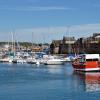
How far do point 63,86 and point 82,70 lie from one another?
1190 inches

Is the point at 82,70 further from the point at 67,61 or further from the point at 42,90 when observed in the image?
the point at 67,61

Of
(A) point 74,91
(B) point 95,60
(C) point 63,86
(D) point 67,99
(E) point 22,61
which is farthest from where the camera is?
(E) point 22,61

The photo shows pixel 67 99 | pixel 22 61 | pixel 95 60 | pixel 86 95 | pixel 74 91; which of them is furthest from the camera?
pixel 22 61

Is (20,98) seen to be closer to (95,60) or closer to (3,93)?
(3,93)

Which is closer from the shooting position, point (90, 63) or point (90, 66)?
point (90, 66)

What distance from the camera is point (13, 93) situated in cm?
5669

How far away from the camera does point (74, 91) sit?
195ft

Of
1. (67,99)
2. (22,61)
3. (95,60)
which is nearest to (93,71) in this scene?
(95,60)

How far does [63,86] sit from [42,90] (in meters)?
6.38

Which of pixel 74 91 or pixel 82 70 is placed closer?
pixel 74 91

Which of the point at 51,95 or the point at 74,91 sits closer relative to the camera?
the point at 51,95

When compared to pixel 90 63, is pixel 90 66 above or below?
below

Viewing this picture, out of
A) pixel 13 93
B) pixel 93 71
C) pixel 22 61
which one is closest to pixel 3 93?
pixel 13 93

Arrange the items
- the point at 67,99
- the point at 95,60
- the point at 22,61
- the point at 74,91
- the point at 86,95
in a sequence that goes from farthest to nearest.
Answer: the point at 22,61
the point at 95,60
the point at 74,91
the point at 86,95
the point at 67,99
